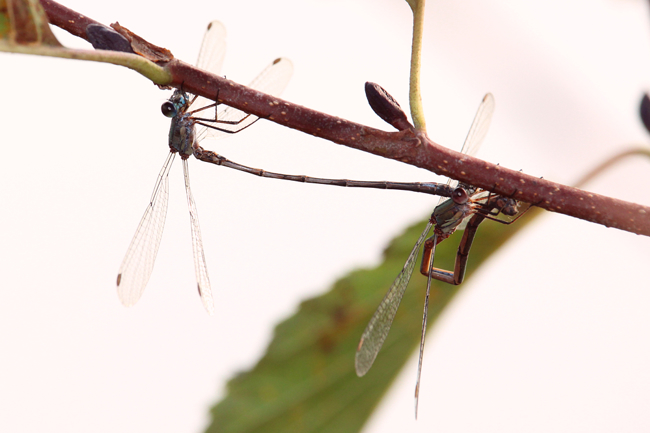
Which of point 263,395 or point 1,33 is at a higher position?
point 1,33

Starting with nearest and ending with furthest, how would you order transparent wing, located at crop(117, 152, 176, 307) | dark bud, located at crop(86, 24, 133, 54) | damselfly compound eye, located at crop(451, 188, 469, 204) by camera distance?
dark bud, located at crop(86, 24, 133, 54) < damselfly compound eye, located at crop(451, 188, 469, 204) < transparent wing, located at crop(117, 152, 176, 307)

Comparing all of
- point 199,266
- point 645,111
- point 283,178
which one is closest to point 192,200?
point 199,266

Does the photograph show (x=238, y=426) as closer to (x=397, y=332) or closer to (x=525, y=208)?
(x=397, y=332)

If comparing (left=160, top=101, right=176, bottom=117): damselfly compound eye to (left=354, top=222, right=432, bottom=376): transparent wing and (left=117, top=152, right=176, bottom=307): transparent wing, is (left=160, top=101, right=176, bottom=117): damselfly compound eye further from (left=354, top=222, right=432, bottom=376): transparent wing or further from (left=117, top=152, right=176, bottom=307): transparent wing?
(left=354, top=222, right=432, bottom=376): transparent wing

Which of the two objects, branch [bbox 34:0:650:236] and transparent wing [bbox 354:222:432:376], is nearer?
branch [bbox 34:0:650:236]

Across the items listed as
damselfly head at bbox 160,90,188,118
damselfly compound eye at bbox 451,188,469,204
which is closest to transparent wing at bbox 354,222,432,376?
damselfly compound eye at bbox 451,188,469,204

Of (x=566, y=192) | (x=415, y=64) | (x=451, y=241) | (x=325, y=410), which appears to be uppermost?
(x=415, y=64)

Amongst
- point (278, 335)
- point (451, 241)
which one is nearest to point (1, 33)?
point (278, 335)
